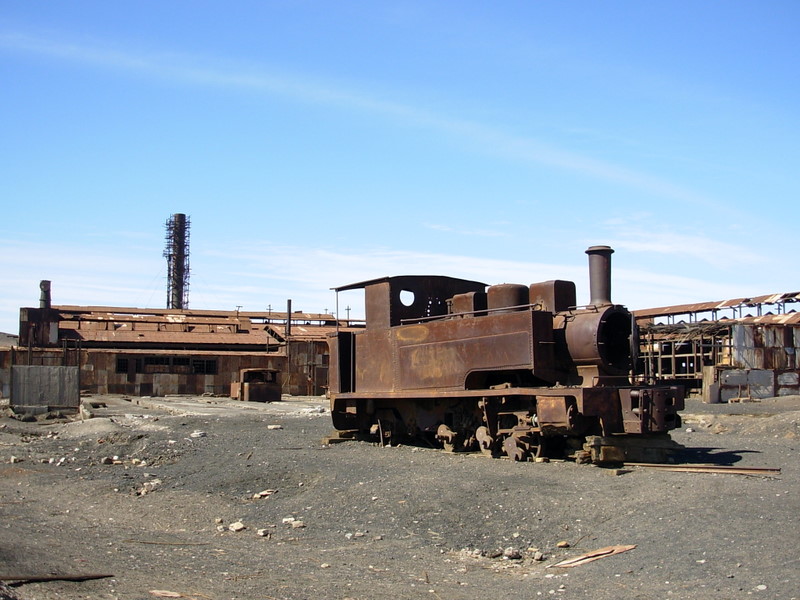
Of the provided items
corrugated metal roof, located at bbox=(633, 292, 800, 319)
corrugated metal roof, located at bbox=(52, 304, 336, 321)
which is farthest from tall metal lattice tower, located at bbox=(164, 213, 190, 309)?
corrugated metal roof, located at bbox=(633, 292, 800, 319)

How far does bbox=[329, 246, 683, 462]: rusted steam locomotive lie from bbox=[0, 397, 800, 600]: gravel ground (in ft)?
2.04

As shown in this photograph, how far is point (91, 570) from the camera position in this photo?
680cm

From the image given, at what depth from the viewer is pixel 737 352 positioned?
98.7 ft

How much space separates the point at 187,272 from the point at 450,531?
59.0 meters

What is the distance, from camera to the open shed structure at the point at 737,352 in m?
29.6

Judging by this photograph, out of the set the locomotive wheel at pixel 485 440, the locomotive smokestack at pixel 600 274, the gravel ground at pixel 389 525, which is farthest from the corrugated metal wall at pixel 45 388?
the locomotive smokestack at pixel 600 274

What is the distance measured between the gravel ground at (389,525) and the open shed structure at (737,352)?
50.9 feet

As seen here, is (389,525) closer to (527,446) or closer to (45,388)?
(527,446)

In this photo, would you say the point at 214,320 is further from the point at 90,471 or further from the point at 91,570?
the point at 91,570

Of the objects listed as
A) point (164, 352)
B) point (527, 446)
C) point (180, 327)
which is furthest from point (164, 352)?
point (527, 446)

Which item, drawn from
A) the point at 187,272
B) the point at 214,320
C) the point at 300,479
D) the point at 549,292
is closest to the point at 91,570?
the point at 300,479

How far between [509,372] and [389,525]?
4.86 m

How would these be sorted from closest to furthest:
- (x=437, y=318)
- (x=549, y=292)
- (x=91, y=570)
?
(x=91, y=570), (x=549, y=292), (x=437, y=318)

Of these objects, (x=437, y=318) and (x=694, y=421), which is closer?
(x=437, y=318)
